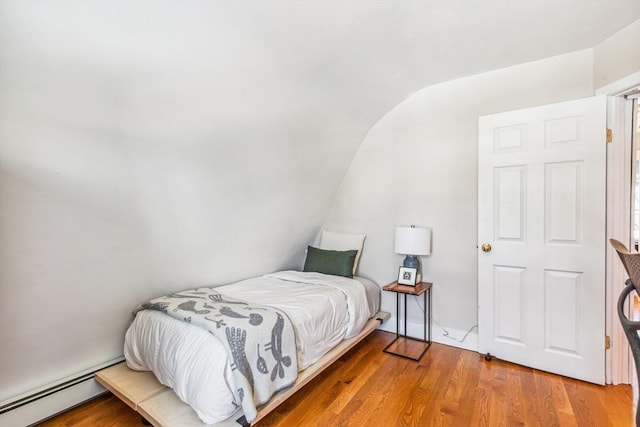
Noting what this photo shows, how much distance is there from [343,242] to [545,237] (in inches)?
71.7

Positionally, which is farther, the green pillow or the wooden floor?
the green pillow

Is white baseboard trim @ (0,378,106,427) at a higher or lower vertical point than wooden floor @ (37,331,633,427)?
higher

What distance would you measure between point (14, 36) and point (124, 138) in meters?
0.59

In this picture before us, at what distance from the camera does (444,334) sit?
2848mm

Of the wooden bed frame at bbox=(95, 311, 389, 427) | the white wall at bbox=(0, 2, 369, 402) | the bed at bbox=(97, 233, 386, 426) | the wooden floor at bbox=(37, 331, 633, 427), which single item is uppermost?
the white wall at bbox=(0, 2, 369, 402)

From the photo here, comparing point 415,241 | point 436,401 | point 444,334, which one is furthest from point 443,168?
point 436,401

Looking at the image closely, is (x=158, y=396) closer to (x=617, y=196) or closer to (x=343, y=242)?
(x=343, y=242)

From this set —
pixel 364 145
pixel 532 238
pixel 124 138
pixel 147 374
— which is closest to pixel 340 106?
pixel 364 145

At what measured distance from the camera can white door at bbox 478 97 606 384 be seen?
7.00 ft

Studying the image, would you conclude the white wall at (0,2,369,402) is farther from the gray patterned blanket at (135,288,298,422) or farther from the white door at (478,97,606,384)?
the white door at (478,97,606,384)

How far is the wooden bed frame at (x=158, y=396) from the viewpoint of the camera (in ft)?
5.25

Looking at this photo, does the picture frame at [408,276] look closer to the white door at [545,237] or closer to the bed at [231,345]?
the bed at [231,345]

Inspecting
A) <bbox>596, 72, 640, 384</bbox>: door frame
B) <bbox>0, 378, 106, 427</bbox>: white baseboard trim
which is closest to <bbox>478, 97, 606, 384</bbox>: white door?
<bbox>596, 72, 640, 384</bbox>: door frame

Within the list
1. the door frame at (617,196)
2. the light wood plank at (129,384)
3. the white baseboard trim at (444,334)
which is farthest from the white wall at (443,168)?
the light wood plank at (129,384)
